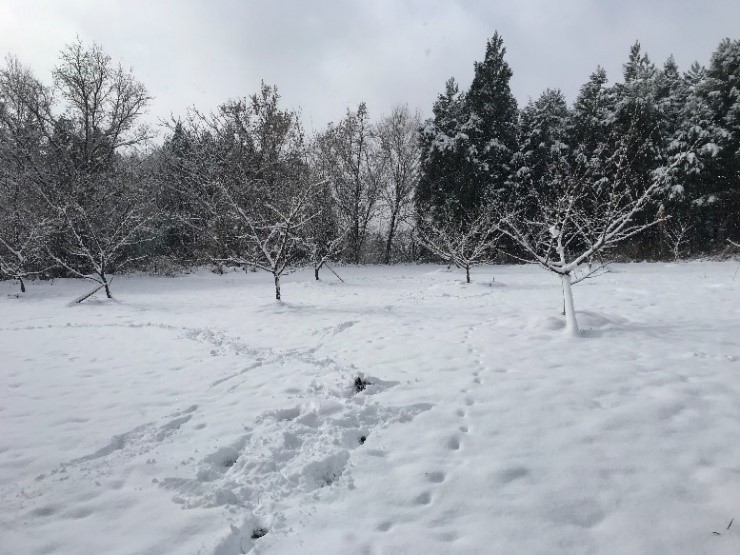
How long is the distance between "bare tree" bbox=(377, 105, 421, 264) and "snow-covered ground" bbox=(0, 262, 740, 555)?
833 inches

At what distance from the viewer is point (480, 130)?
27.3 meters

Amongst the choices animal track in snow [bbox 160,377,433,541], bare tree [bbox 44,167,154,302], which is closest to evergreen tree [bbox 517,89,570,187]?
bare tree [bbox 44,167,154,302]

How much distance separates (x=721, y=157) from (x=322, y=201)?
70.3ft

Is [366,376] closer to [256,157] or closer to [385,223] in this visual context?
[256,157]

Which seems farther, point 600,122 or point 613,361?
point 600,122

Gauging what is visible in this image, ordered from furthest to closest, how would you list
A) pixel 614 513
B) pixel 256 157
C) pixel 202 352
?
pixel 256 157
pixel 202 352
pixel 614 513

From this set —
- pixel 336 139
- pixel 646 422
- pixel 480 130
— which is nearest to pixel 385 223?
pixel 336 139

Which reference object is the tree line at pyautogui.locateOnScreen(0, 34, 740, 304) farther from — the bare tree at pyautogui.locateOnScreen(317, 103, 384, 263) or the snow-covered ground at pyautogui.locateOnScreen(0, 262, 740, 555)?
the snow-covered ground at pyautogui.locateOnScreen(0, 262, 740, 555)

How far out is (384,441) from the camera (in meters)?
3.57

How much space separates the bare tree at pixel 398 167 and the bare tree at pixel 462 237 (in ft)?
6.59

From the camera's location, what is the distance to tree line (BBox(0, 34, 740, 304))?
18.4m

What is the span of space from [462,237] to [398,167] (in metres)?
12.5

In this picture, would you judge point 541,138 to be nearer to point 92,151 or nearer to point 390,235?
point 390,235

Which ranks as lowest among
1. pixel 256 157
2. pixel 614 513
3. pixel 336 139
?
pixel 614 513
